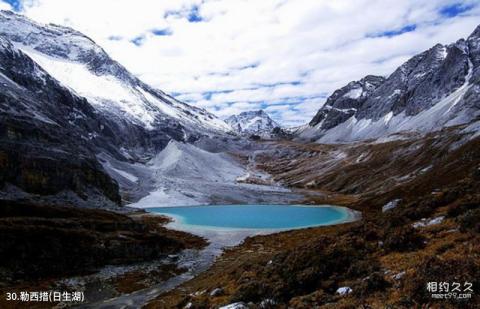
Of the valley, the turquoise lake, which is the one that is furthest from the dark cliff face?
the turquoise lake

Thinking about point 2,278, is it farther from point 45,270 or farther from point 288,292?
point 288,292

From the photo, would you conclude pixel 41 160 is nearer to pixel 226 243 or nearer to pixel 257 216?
pixel 226 243

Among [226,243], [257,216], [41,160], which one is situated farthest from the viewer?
[257,216]

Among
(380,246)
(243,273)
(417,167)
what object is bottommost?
(243,273)

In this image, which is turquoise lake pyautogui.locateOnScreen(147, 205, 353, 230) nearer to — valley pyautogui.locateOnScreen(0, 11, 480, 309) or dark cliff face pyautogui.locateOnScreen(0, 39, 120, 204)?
valley pyautogui.locateOnScreen(0, 11, 480, 309)

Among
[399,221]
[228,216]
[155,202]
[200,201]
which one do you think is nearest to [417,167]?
[228,216]

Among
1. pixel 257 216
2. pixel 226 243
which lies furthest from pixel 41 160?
pixel 257 216

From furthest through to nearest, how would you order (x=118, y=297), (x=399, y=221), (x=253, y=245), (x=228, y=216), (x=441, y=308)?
(x=228, y=216)
(x=253, y=245)
(x=118, y=297)
(x=399, y=221)
(x=441, y=308)

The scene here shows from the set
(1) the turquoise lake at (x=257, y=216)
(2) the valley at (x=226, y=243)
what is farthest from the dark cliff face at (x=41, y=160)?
(1) the turquoise lake at (x=257, y=216)
